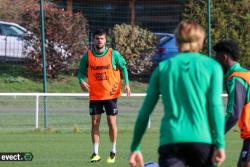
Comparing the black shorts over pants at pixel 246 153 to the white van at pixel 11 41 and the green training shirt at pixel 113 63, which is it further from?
the white van at pixel 11 41

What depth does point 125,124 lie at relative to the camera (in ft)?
66.8

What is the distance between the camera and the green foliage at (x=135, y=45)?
23.6 meters

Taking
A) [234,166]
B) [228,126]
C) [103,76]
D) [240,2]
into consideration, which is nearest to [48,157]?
[103,76]

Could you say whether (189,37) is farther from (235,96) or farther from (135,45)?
(135,45)

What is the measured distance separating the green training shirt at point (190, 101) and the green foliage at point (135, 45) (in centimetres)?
1751

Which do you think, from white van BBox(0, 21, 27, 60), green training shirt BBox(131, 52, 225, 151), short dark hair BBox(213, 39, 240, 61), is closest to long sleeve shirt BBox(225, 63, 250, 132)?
short dark hair BBox(213, 39, 240, 61)

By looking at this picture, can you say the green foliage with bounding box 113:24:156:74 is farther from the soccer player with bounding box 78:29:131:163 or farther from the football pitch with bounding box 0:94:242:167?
the soccer player with bounding box 78:29:131:163

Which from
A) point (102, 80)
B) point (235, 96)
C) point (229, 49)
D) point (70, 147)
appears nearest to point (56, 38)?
point (70, 147)

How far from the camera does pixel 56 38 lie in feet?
78.2

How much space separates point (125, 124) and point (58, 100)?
11.2 feet

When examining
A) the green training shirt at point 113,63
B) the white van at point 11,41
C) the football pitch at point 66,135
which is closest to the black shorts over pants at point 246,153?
the football pitch at point 66,135

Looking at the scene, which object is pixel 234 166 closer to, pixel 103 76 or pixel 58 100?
pixel 103 76

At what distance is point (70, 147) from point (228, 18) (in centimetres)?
1193

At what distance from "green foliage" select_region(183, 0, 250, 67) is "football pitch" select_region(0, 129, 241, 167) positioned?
5.46 metres
